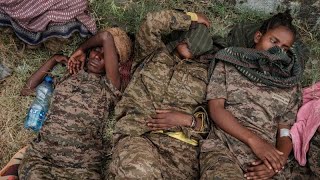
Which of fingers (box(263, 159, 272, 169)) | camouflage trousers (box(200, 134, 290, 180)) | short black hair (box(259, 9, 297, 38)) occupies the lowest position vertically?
fingers (box(263, 159, 272, 169))

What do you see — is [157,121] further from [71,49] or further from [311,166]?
[311,166]

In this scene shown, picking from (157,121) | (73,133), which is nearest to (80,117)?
(73,133)

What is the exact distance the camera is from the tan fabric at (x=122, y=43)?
14.5ft

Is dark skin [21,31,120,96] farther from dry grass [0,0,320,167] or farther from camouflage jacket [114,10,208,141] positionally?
camouflage jacket [114,10,208,141]

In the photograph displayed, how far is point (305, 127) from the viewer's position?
163 inches

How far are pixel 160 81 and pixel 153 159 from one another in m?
0.85

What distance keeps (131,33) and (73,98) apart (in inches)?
38.3

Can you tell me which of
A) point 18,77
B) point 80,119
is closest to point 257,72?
point 80,119

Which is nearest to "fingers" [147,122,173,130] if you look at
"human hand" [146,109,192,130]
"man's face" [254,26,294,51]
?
"human hand" [146,109,192,130]

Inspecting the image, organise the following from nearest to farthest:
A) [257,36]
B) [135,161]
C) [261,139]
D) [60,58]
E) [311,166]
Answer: [135,161] < [261,139] < [311,166] < [257,36] < [60,58]

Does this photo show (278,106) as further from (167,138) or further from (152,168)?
(152,168)

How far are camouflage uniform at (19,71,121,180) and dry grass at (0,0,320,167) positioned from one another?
0.28 metres

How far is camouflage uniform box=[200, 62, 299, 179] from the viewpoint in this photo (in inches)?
155

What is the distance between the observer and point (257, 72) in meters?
4.09
